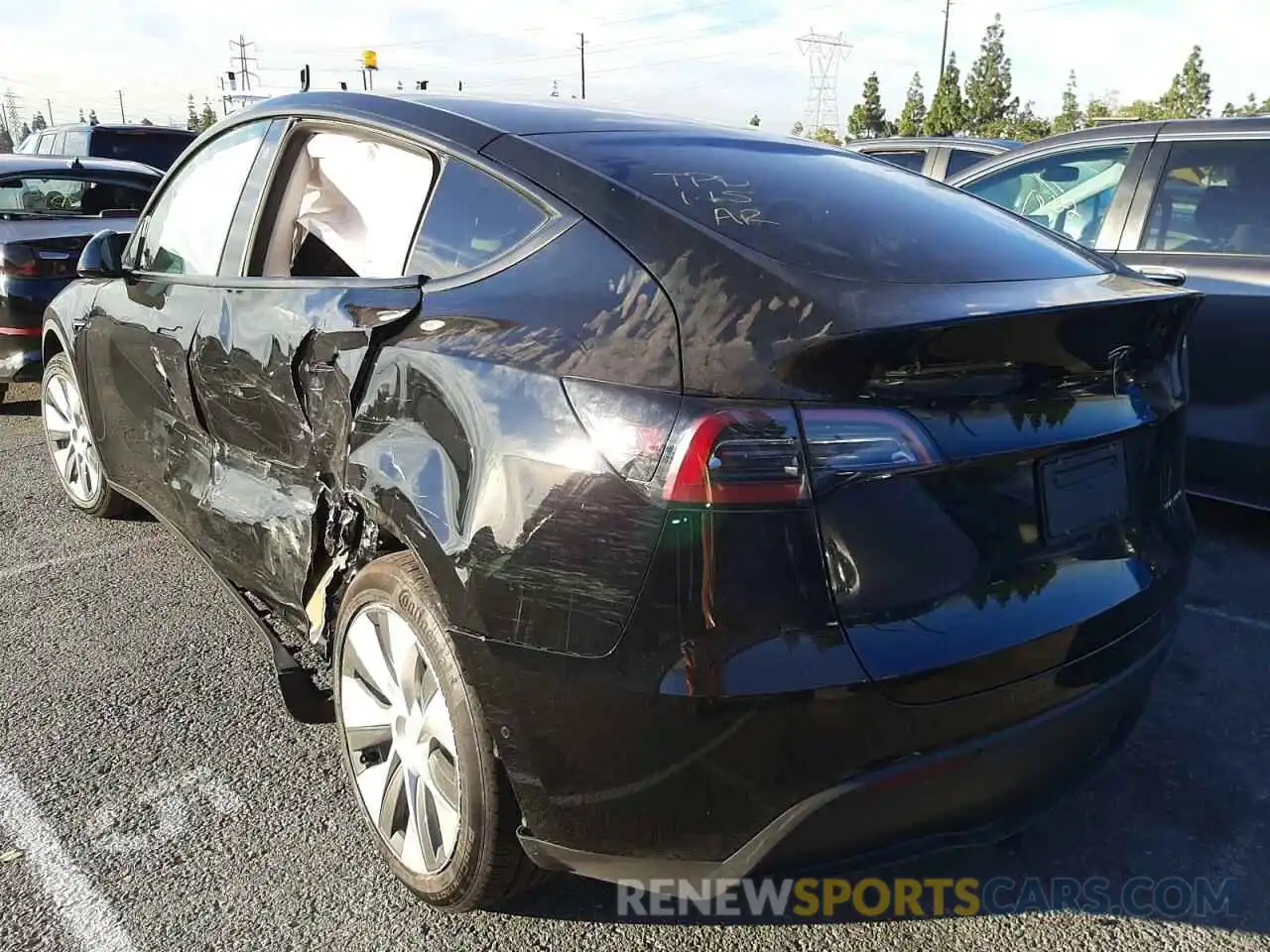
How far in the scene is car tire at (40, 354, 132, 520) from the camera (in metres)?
4.34

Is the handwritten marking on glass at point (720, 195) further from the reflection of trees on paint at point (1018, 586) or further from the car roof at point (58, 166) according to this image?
the car roof at point (58, 166)

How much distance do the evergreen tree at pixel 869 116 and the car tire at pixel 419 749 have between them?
57.4 meters

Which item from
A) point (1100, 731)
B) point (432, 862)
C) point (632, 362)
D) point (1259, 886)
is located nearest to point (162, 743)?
point (432, 862)

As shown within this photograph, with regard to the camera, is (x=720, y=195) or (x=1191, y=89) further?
(x=1191, y=89)

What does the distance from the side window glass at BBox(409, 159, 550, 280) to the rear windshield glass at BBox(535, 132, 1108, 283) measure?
0.17 meters

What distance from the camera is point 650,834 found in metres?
1.78

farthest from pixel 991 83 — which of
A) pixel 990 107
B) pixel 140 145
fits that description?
pixel 140 145

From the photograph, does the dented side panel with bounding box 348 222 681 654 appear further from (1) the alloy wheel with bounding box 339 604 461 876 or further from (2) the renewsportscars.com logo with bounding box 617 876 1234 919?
(2) the renewsportscars.com logo with bounding box 617 876 1234 919

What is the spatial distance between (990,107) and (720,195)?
5982 cm

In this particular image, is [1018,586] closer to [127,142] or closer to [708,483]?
[708,483]

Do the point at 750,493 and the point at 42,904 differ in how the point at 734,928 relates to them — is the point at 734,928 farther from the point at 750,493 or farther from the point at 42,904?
the point at 42,904

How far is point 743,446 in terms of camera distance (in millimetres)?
1660

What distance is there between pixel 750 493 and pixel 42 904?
1779 mm

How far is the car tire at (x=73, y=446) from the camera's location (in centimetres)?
434
